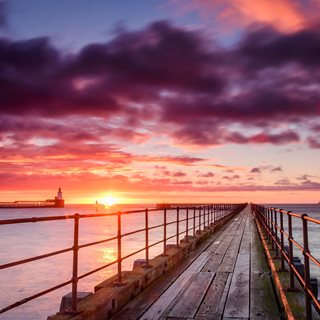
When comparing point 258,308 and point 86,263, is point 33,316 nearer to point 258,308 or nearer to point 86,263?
point 258,308

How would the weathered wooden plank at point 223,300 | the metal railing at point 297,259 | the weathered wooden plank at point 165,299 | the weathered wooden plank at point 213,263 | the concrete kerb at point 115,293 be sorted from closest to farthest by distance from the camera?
the metal railing at point 297,259, the concrete kerb at point 115,293, the weathered wooden plank at point 165,299, the weathered wooden plank at point 223,300, the weathered wooden plank at point 213,263

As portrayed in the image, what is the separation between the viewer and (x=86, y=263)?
30.3m

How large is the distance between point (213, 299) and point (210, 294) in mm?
353

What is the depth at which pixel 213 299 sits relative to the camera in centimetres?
680

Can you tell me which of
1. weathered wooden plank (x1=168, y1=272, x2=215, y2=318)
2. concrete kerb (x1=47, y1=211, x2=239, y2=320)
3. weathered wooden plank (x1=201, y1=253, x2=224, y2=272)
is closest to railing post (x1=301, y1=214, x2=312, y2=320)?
weathered wooden plank (x1=168, y1=272, x2=215, y2=318)

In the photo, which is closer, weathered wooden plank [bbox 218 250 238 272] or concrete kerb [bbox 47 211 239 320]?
concrete kerb [bbox 47 211 239 320]

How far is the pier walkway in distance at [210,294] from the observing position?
598cm

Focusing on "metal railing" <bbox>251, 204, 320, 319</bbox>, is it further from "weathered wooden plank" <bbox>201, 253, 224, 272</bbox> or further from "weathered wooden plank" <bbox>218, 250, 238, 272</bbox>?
"weathered wooden plank" <bbox>201, 253, 224, 272</bbox>

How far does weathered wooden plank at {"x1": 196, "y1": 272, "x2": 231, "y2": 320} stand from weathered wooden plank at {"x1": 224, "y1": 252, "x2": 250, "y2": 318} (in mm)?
161

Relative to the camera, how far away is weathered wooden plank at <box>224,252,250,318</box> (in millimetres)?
6059

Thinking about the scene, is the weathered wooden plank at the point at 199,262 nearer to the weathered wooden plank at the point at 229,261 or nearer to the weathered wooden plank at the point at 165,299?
the weathered wooden plank at the point at 229,261

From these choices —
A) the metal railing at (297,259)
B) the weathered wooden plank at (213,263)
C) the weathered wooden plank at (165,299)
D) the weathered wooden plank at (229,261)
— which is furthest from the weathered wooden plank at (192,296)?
the metal railing at (297,259)

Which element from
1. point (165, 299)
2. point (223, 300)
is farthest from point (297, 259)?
point (165, 299)

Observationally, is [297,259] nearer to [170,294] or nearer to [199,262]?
[199,262]
